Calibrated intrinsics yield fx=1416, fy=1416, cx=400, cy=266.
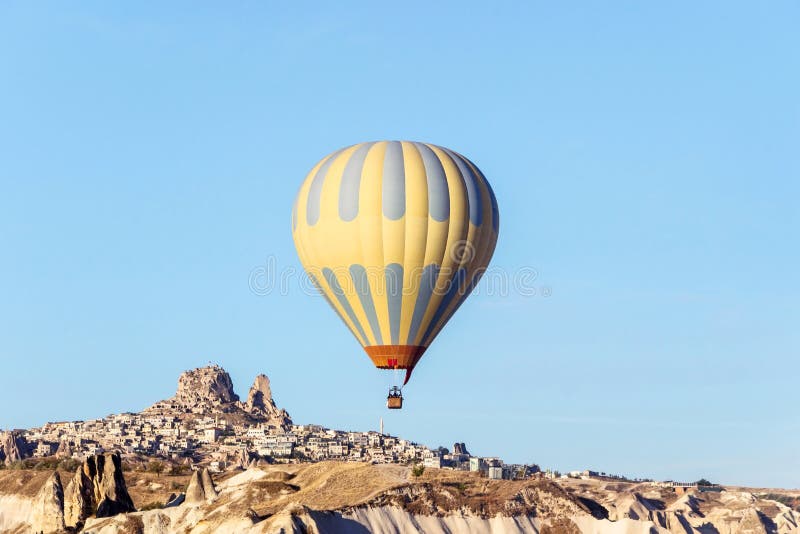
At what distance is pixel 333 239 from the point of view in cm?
8238

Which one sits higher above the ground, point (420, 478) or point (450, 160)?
point (450, 160)

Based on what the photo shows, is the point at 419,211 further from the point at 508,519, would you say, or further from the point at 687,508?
the point at 687,508

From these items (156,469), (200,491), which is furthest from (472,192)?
(156,469)

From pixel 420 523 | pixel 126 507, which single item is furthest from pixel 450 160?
pixel 126 507

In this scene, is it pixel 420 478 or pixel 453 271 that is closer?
pixel 453 271

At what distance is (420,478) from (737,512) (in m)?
68.8

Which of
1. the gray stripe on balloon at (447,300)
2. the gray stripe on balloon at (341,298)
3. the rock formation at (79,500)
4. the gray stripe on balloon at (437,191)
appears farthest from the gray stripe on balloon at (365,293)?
the rock formation at (79,500)

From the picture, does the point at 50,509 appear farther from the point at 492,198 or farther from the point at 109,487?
the point at 492,198

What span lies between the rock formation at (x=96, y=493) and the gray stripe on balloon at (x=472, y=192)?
51.0m

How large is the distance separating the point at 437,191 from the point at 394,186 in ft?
8.29

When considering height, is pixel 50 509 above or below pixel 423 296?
below

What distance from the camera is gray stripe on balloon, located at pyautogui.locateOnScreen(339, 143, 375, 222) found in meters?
81.6

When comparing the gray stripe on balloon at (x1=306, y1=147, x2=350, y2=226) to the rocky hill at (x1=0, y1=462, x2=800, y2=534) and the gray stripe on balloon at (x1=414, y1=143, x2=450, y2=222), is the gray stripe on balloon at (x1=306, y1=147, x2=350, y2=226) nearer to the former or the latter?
the gray stripe on balloon at (x1=414, y1=143, x2=450, y2=222)

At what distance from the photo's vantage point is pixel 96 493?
4808 inches
